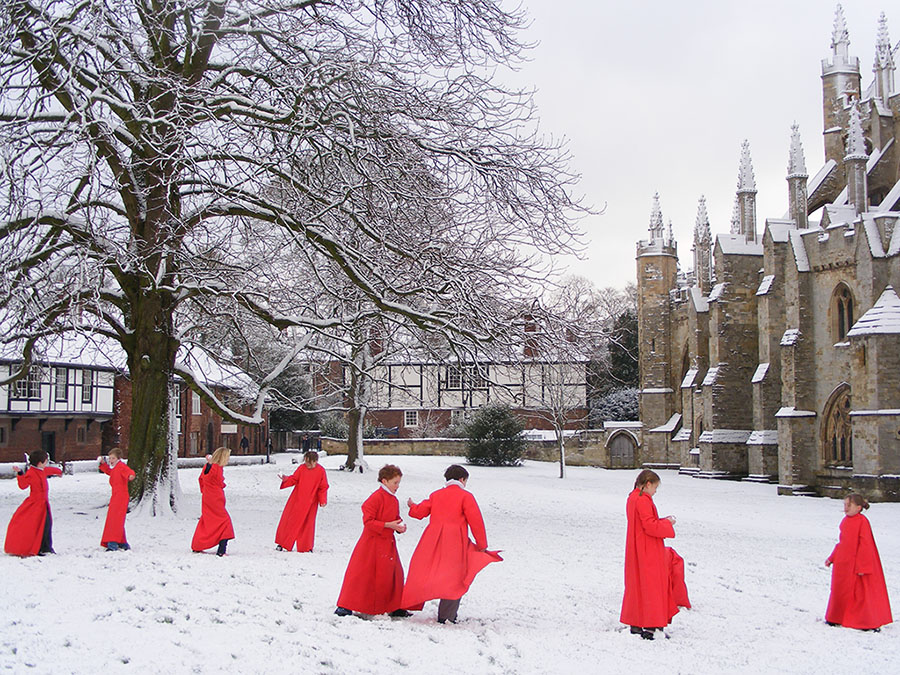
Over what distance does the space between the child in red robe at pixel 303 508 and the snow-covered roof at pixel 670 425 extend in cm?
3776

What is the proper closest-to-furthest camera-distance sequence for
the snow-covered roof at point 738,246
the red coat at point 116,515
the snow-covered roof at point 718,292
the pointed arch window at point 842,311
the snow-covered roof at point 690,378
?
the red coat at point 116,515 → the pointed arch window at point 842,311 → the snow-covered roof at point 738,246 → the snow-covered roof at point 718,292 → the snow-covered roof at point 690,378

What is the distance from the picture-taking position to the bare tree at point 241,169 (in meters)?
13.5

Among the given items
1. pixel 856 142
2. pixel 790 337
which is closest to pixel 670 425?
pixel 790 337

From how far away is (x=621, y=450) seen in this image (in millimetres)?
50250

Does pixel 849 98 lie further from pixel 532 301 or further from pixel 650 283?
pixel 532 301

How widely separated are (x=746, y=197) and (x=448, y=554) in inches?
1418

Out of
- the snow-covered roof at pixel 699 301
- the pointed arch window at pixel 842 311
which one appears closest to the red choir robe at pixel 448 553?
the pointed arch window at pixel 842 311

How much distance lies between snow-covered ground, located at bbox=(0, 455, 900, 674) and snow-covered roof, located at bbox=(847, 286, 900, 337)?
449 inches

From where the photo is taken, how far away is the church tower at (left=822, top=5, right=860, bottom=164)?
38.3m

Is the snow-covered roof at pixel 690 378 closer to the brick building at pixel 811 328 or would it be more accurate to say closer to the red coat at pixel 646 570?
the brick building at pixel 811 328

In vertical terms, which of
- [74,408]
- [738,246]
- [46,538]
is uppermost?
[738,246]

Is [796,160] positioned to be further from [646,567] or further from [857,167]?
[646,567]

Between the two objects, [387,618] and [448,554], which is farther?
[387,618]

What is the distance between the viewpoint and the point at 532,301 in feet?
52.0
